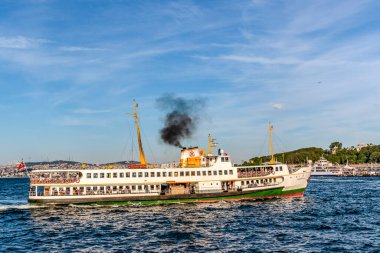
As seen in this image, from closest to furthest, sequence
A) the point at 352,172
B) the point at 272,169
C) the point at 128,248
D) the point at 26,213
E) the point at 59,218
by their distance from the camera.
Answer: the point at 128,248, the point at 59,218, the point at 26,213, the point at 272,169, the point at 352,172

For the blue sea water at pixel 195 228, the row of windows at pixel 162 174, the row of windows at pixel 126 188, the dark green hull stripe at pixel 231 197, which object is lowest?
the blue sea water at pixel 195 228

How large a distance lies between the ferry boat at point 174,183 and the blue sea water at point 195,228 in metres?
1.89

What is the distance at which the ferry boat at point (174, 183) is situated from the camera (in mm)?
52812

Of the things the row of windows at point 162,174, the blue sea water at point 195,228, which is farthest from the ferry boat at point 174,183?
A: the blue sea water at point 195,228

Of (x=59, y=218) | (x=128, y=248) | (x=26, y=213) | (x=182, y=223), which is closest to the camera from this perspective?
(x=128, y=248)

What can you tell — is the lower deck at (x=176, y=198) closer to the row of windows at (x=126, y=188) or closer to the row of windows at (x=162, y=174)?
the row of windows at (x=126, y=188)

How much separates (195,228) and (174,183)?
58.3ft

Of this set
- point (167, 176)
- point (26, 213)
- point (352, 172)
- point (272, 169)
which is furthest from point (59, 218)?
point (352, 172)

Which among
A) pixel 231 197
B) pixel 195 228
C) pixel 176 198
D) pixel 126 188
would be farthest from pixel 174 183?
pixel 195 228

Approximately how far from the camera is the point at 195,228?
3797 cm

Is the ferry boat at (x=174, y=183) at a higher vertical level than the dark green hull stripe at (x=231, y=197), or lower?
higher

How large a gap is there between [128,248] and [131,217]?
571 inches

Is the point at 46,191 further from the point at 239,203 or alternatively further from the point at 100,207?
the point at 239,203

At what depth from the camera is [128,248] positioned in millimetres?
29953
